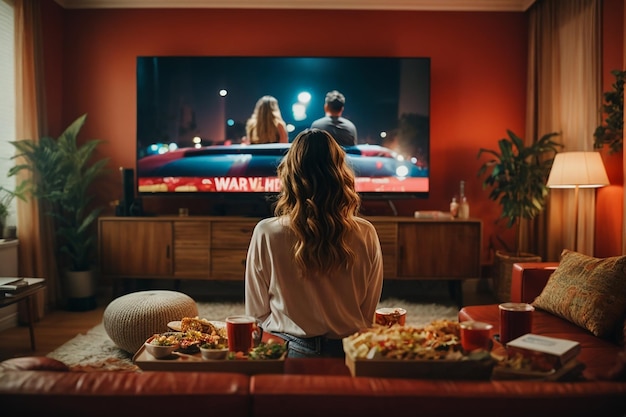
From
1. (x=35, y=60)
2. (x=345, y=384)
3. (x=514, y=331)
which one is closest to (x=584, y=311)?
(x=514, y=331)

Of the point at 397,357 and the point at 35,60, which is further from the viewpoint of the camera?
the point at 35,60

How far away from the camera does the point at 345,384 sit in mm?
918

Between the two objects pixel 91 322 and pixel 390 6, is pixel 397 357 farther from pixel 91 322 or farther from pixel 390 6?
pixel 390 6

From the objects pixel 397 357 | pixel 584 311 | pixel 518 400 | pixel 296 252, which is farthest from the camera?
pixel 584 311

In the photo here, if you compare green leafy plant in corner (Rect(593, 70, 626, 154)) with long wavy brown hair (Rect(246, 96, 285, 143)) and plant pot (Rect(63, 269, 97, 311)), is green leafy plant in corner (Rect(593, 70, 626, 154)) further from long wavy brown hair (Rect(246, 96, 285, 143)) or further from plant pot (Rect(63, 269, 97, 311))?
plant pot (Rect(63, 269, 97, 311))

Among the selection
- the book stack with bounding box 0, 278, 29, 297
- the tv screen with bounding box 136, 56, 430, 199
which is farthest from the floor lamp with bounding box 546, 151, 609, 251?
the book stack with bounding box 0, 278, 29, 297

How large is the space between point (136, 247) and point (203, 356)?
131 inches

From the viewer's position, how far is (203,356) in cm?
122

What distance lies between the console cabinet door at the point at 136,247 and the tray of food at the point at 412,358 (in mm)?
3416

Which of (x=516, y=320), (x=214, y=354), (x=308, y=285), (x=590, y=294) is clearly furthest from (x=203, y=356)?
(x=590, y=294)

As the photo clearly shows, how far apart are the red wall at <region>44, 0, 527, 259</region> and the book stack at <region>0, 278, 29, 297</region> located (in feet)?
6.09

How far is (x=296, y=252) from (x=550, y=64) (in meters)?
3.74

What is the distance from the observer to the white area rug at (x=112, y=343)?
9.64ft

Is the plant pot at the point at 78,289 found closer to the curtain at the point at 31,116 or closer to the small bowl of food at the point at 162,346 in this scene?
the curtain at the point at 31,116
